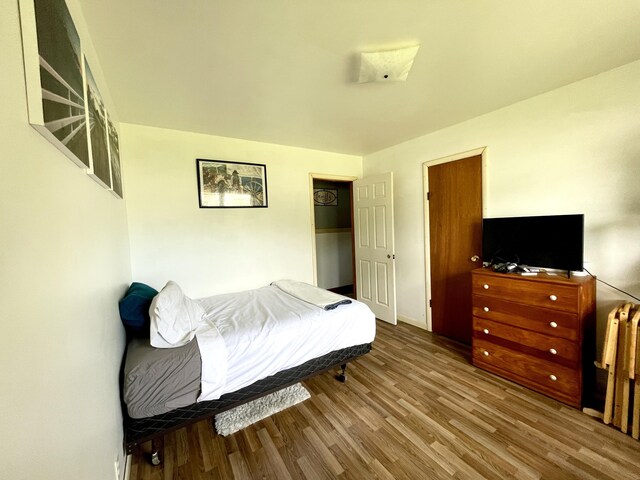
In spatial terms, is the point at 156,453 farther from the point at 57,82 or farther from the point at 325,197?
the point at 325,197

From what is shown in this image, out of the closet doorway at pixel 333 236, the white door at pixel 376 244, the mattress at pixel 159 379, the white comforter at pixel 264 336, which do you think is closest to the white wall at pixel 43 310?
the mattress at pixel 159 379

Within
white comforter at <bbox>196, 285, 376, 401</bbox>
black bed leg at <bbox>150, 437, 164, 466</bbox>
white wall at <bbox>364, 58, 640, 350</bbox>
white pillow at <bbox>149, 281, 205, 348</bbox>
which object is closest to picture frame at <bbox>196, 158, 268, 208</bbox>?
white comforter at <bbox>196, 285, 376, 401</bbox>

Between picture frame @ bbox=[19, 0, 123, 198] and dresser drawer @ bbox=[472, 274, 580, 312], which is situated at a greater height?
picture frame @ bbox=[19, 0, 123, 198]

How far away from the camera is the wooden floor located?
1.44m

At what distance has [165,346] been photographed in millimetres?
1556

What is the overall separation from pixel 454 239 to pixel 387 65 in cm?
203

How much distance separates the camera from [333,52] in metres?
1.59

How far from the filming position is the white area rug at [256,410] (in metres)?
1.80

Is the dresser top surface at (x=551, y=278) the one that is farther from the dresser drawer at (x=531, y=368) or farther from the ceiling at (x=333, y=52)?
the ceiling at (x=333, y=52)

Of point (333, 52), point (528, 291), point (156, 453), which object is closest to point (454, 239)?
Answer: point (528, 291)

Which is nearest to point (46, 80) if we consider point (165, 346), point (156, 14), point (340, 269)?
point (156, 14)

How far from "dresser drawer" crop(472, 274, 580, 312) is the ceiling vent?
1.86 m

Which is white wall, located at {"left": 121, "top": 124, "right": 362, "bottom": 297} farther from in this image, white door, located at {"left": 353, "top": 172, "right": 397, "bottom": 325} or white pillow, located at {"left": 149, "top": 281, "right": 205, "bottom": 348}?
white pillow, located at {"left": 149, "top": 281, "right": 205, "bottom": 348}

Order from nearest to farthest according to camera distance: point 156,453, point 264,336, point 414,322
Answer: point 156,453 → point 264,336 → point 414,322
